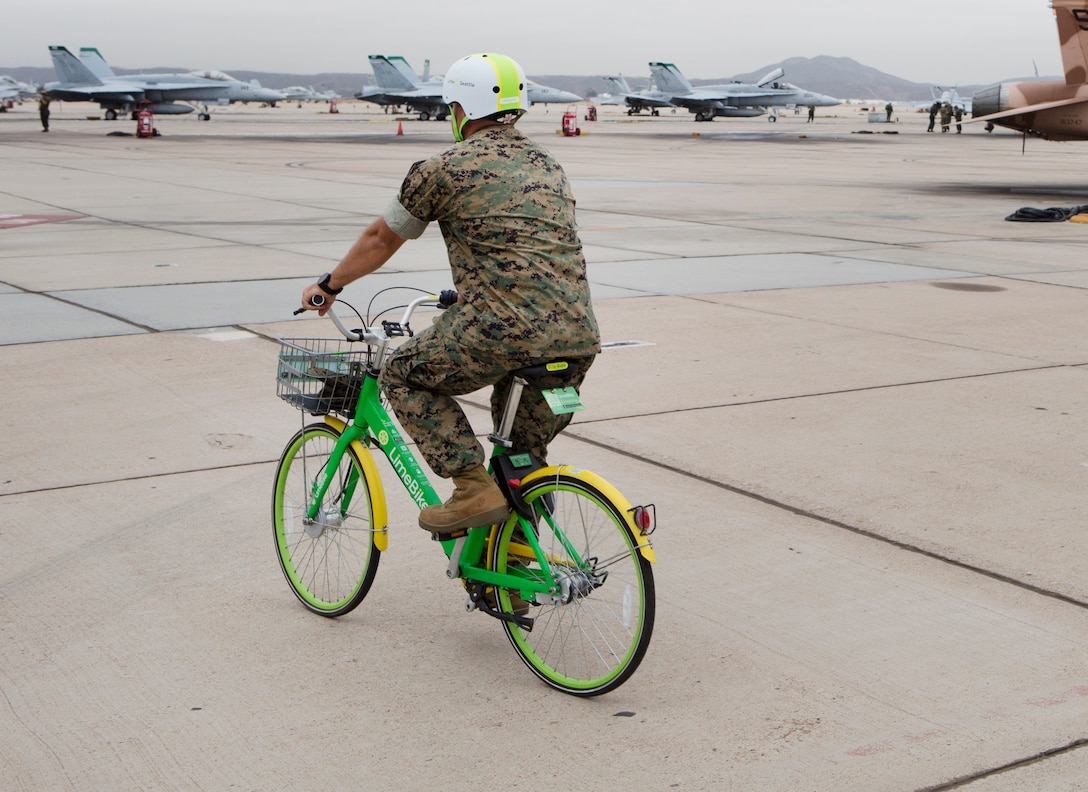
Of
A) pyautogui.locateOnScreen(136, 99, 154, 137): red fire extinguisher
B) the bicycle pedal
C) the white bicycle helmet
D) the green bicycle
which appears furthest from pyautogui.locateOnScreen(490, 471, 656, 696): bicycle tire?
pyautogui.locateOnScreen(136, 99, 154, 137): red fire extinguisher

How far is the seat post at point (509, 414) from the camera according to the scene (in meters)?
3.98

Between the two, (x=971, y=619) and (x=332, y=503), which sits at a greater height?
(x=332, y=503)

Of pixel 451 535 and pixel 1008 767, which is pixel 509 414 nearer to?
pixel 451 535

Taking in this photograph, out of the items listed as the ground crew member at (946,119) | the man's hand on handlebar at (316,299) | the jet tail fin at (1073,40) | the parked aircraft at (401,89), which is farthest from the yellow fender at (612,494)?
the parked aircraft at (401,89)

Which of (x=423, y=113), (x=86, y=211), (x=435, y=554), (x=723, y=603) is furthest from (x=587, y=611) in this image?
(x=423, y=113)

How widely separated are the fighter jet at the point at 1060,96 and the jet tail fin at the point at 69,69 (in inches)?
2508

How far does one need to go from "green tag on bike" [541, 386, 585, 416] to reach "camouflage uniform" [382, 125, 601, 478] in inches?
4.3

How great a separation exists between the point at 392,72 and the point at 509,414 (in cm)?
8957

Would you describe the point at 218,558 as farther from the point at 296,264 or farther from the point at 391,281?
the point at 296,264

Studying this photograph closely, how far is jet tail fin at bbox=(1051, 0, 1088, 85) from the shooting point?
82.2ft

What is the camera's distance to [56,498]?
19.6ft

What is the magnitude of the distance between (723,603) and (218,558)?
212 cm

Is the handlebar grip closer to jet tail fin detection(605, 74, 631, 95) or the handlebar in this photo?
the handlebar

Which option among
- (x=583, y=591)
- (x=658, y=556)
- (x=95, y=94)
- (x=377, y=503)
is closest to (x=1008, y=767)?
(x=583, y=591)
